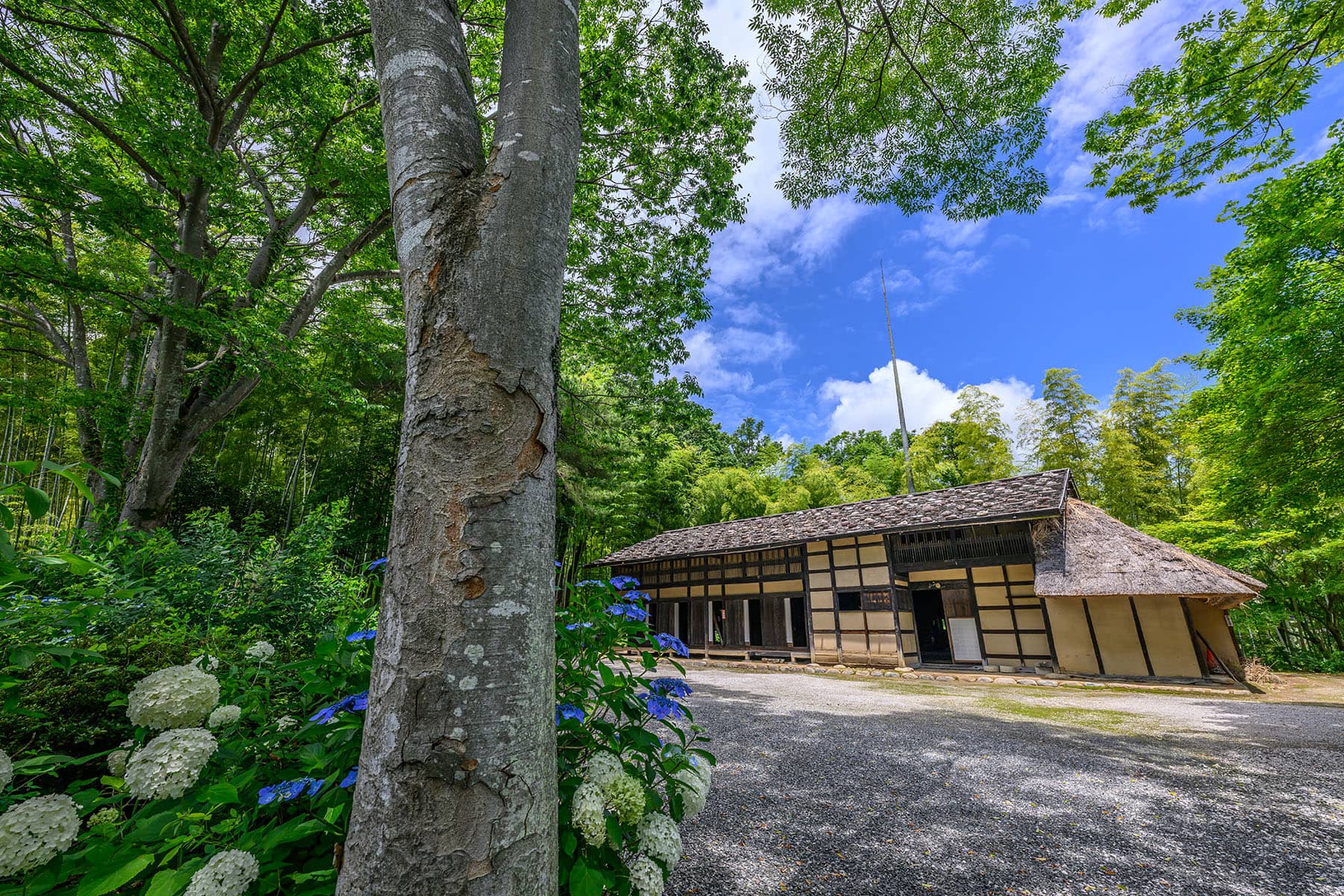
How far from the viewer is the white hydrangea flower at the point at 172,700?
1096mm

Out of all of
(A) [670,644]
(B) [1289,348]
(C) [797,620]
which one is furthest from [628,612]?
(C) [797,620]

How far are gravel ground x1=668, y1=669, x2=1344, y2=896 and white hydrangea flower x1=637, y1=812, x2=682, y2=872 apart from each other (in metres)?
0.97

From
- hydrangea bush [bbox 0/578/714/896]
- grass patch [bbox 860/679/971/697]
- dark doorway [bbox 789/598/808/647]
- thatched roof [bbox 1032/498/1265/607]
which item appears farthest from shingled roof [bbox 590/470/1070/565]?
hydrangea bush [bbox 0/578/714/896]

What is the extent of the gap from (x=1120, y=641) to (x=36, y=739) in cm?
1208

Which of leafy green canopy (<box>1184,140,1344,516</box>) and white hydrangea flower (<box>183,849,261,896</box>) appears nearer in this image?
white hydrangea flower (<box>183,849,261,896</box>)

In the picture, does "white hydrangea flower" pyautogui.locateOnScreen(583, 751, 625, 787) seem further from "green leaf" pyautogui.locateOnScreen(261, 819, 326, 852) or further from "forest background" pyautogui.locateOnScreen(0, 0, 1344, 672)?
"forest background" pyautogui.locateOnScreen(0, 0, 1344, 672)

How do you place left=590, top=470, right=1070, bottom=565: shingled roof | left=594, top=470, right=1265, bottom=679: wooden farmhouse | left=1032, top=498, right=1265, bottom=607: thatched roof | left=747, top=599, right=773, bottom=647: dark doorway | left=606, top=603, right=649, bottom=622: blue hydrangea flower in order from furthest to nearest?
1. left=747, top=599, right=773, bottom=647: dark doorway
2. left=590, top=470, right=1070, bottom=565: shingled roof
3. left=594, top=470, right=1265, bottom=679: wooden farmhouse
4. left=1032, top=498, right=1265, bottom=607: thatched roof
5. left=606, top=603, right=649, bottom=622: blue hydrangea flower

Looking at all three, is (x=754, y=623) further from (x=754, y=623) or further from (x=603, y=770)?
(x=603, y=770)

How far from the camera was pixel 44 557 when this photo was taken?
2.72ft

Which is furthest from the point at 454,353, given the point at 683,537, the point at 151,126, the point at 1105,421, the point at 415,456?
the point at 1105,421

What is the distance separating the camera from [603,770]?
1.16 metres

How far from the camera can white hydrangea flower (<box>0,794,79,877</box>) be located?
81 cm

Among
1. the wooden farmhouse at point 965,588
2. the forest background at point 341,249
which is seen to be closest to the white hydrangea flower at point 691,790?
the forest background at point 341,249

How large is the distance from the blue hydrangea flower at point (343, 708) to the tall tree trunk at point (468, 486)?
0.45 metres
